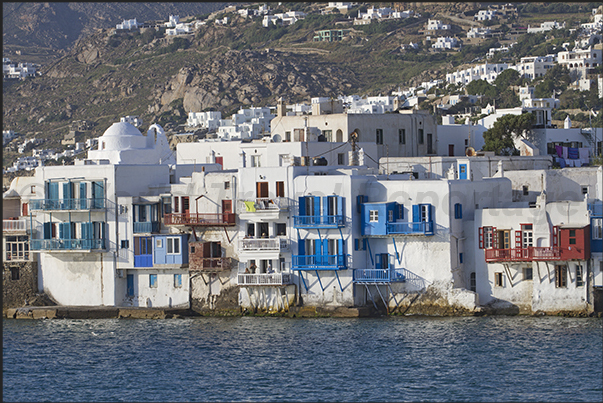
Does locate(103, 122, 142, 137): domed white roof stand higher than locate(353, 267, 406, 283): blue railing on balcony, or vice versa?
locate(103, 122, 142, 137): domed white roof

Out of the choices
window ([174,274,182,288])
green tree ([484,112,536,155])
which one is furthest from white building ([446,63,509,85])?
window ([174,274,182,288])

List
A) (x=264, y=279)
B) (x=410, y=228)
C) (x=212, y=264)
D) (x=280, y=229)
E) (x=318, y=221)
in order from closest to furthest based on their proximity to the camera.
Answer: (x=410, y=228) < (x=318, y=221) < (x=264, y=279) < (x=280, y=229) < (x=212, y=264)

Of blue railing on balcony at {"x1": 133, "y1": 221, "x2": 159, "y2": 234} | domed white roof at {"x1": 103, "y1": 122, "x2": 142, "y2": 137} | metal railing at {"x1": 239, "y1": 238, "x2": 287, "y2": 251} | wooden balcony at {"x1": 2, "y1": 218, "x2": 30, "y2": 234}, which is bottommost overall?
metal railing at {"x1": 239, "y1": 238, "x2": 287, "y2": 251}

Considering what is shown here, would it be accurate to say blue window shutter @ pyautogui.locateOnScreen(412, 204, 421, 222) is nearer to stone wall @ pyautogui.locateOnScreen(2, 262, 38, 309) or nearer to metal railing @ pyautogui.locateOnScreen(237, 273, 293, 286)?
metal railing @ pyautogui.locateOnScreen(237, 273, 293, 286)

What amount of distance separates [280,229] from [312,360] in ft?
33.8

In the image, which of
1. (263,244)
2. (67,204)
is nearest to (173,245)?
(263,244)

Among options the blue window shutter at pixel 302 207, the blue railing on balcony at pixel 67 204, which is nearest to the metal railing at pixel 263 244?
the blue window shutter at pixel 302 207

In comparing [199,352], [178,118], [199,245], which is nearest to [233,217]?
[199,245]

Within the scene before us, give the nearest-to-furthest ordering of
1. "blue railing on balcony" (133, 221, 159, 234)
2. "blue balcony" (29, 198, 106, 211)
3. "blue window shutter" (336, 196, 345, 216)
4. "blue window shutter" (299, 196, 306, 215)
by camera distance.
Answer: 1. "blue window shutter" (336, 196, 345, 216)
2. "blue window shutter" (299, 196, 306, 215)
3. "blue railing on balcony" (133, 221, 159, 234)
4. "blue balcony" (29, 198, 106, 211)

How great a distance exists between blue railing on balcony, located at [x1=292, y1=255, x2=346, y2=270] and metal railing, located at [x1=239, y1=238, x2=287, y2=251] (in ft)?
2.74

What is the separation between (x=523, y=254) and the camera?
47.8 m

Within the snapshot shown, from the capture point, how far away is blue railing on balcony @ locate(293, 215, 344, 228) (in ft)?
163

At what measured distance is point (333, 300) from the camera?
165ft

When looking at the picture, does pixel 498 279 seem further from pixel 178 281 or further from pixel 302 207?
pixel 178 281
